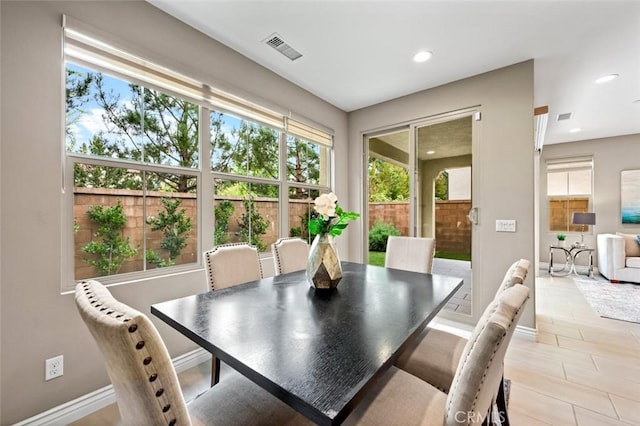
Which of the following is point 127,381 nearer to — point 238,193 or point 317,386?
point 317,386

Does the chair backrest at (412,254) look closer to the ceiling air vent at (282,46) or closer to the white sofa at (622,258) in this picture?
the ceiling air vent at (282,46)

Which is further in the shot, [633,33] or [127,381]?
[633,33]

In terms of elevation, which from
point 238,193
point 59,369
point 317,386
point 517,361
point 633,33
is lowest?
point 517,361

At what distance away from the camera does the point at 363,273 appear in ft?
6.56

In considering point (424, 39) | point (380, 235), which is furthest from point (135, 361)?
point (380, 235)

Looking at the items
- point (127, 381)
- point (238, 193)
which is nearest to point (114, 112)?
point (238, 193)

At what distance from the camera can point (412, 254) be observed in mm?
2357

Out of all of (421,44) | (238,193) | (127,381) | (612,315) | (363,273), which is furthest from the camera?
(612,315)

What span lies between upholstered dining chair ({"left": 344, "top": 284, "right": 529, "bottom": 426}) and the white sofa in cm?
559

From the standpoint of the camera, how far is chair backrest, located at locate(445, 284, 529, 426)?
Result: 67cm

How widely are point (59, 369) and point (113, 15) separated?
2.23 m

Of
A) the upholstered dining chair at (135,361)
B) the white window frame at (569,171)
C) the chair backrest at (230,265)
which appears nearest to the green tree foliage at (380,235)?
the chair backrest at (230,265)

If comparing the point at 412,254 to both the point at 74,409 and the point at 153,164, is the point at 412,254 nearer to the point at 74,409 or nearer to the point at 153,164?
the point at 153,164

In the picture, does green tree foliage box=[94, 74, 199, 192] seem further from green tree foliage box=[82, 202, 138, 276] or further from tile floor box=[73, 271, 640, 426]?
tile floor box=[73, 271, 640, 426]
